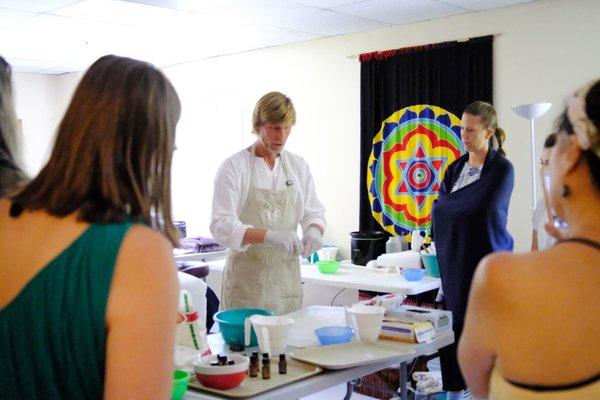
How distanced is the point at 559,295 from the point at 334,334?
1.17m

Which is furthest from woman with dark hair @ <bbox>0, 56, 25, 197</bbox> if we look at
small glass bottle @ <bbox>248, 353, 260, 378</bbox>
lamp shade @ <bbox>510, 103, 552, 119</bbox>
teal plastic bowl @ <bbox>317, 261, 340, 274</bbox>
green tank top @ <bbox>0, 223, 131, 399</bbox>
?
lamp shade @ <bbox>510, 103, 552, 119</bbox>

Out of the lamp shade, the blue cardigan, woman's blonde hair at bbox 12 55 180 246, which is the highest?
the lamp shade

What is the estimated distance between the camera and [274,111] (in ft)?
8.87

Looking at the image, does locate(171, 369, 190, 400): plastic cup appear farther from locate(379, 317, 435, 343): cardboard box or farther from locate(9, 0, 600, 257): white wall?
locate(9, 0, 600, 257): white wall

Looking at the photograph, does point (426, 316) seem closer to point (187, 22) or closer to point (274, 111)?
point (274, 111)

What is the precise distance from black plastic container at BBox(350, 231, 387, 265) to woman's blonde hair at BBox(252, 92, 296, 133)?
7.23 ft

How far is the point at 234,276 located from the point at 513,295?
1.86m

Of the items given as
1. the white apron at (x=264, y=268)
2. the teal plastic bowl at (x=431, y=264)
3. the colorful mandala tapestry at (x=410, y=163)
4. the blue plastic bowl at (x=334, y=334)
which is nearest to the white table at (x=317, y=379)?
the blue plastic bowl at (x=334, y=334)

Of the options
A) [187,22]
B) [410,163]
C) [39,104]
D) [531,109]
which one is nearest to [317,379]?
[531,109]

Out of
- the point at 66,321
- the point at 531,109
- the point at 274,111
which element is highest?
the point at 531,109

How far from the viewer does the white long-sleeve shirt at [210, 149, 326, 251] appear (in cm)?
263

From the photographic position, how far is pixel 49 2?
425cm

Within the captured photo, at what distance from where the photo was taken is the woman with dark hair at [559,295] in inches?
39.4

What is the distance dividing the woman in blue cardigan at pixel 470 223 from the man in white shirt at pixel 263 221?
2.18 feet
